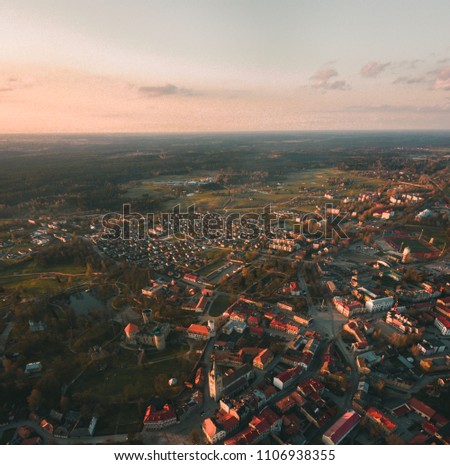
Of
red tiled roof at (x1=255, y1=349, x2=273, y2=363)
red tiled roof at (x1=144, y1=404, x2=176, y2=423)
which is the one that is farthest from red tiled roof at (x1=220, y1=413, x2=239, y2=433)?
red tiled roof at (x1=255, y1=349, x2=273, y2=363)

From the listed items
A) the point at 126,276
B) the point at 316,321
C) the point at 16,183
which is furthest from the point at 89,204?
the point at 316,321

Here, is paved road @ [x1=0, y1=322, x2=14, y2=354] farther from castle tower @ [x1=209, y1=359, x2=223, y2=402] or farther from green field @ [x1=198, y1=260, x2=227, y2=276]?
green field @ [x1=198, y1=260, x2=227, y2=276]

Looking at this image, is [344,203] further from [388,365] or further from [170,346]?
[170,346]

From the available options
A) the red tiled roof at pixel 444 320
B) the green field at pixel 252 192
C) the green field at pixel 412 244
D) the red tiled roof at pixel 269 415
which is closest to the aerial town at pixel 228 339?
the red tiled roof at pixel 269 415

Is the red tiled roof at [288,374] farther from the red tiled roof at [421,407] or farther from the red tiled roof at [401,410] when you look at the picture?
the red tiled roof at [421,407]

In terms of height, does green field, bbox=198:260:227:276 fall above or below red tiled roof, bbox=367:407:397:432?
above

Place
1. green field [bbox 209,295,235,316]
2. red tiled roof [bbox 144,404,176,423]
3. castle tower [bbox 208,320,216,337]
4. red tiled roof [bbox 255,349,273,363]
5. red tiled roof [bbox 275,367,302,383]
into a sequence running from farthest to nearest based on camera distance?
green field [bbox 209,295,235,316], castle tower [bbox 208,320,216,337], red tiled roof [bbox 255,349,273,363], red tiled roof [bbox 275,367,302,383], red tiled roof [bbox 144,404,176,423]

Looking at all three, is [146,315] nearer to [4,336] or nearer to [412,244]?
[4,336]

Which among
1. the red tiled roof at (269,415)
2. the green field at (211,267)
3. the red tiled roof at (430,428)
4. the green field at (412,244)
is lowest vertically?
the red tiled roof at (430,428)

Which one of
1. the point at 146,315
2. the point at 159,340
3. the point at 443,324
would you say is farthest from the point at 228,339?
the point at 443,324
